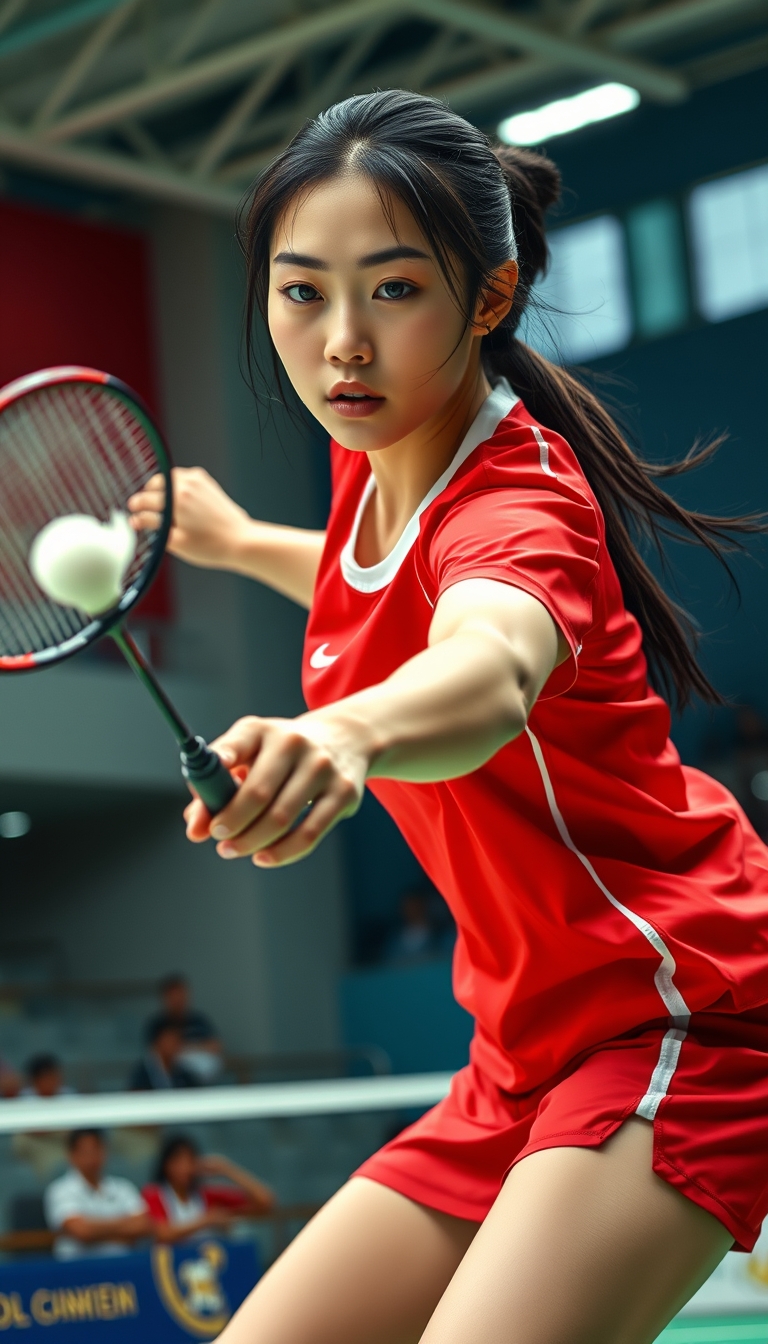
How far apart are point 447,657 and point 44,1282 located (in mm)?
3458

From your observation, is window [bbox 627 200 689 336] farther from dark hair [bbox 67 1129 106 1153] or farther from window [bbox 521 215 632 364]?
dark hair [bbox 67 1129 106 1153]

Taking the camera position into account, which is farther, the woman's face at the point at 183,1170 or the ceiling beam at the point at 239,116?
the ceiling beam at the point at 239,116

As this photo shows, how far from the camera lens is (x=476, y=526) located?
1.54 meters

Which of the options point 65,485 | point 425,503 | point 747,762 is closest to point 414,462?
point 425,503

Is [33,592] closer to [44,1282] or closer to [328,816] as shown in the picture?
[328,816]

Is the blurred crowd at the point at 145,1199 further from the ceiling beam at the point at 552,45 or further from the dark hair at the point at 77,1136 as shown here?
the ceiling beam at the point at 552,45

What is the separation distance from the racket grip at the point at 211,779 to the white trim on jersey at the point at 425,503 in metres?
0.55

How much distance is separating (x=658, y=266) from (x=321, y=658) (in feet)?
37.1

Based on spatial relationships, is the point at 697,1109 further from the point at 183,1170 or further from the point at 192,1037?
the point at 192,1037

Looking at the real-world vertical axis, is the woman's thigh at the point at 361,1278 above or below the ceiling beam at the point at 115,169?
below

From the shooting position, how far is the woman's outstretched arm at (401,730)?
3.86ft

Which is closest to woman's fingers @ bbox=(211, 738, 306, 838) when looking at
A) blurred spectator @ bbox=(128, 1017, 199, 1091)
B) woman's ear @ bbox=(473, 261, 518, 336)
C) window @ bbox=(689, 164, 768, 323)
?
woman's ear @ bbox=(473, 261, 518, 336)

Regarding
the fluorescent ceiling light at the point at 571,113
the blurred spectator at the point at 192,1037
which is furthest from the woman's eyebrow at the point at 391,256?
the fluorescent ceiling light at the point at 571,113

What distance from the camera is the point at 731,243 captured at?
1228 centimetres
